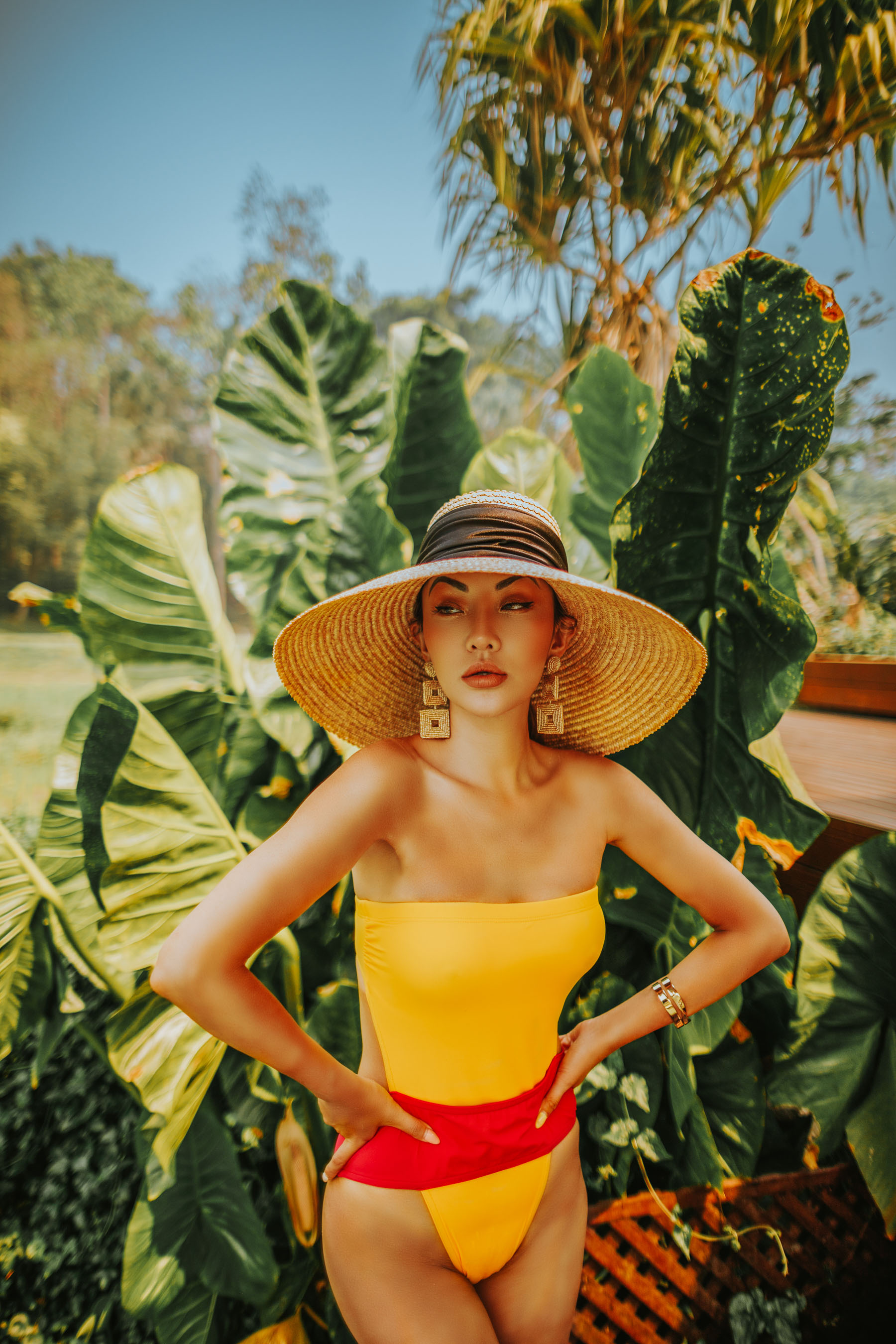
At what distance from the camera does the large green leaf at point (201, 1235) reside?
117cm

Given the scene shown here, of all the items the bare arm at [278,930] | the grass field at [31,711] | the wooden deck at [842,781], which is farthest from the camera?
the grass field at [31,711]

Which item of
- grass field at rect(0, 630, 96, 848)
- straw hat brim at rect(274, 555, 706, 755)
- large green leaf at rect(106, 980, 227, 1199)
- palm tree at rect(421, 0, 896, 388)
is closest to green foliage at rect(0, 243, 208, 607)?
grass field at rect(0, 630, 96, 848)

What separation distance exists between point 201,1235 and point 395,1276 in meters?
0.78

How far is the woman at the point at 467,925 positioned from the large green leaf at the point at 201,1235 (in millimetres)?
592

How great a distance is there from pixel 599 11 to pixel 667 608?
9.67 feet

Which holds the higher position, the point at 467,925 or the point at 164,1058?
the point at 467,925

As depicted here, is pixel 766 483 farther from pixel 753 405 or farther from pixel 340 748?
pixel 340 748

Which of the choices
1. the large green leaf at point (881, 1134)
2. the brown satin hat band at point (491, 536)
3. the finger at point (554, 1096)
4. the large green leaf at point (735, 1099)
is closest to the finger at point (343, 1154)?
the finger at point (554, 1096)

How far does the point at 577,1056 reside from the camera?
2.58ft

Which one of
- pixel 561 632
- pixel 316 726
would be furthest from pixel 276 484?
pixel 561 632

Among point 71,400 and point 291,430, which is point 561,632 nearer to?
point 291,430

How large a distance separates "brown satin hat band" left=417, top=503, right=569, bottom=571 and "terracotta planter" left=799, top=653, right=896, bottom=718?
2113 millimetres

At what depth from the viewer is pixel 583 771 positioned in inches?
31.4

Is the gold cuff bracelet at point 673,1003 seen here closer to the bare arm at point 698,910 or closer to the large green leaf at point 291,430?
the bare arm at point 698,910
